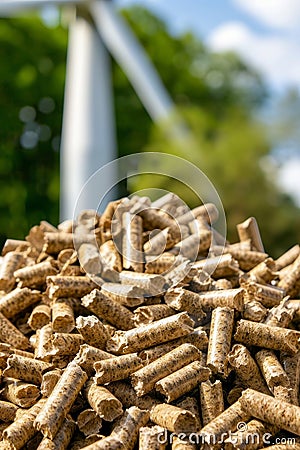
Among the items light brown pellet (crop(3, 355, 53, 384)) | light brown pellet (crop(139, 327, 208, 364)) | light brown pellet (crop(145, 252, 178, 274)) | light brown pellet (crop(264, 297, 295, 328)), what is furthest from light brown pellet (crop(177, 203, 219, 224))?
light brown pellet (crop(3, 355, 53, 384))

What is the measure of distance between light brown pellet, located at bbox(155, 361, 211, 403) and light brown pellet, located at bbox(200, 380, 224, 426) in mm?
57

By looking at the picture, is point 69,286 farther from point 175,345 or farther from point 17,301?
point 175,345

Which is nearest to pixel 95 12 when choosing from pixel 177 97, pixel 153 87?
pixel 153 87

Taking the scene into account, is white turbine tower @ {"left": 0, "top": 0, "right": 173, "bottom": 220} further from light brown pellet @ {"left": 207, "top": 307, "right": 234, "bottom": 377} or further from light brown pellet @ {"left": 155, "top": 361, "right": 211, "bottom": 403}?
light brown pellet @ {"left": 155, "top": 361, "right": 211, "bottom": 403}

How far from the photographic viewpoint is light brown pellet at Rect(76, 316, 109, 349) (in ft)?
13.7

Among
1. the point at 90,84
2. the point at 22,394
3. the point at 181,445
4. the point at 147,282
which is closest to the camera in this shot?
the point at 181,445

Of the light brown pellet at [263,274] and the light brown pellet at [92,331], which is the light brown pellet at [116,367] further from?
the light brown pellet at [263,274]

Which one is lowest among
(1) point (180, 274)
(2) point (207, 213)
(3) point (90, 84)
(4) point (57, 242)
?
(1) point (180, 274)

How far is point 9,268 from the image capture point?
17.5 feet

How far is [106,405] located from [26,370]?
640 mm

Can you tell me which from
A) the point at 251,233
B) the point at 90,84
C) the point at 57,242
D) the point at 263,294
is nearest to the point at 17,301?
the point at 57,242

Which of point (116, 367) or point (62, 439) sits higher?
point (116, 367)

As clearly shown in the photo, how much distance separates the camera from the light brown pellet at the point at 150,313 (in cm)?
433

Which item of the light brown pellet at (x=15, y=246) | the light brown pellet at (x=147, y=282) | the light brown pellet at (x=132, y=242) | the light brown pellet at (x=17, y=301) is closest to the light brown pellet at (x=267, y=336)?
the light brown pellet at (x=147, y=282)
